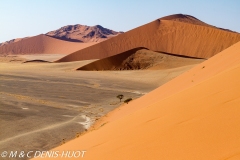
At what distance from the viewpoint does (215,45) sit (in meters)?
69.8

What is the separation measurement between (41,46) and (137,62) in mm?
90453

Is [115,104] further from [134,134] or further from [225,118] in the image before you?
[225,118]

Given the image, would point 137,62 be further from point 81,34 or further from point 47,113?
point 81,34

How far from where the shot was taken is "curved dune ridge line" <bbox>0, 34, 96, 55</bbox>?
133 m

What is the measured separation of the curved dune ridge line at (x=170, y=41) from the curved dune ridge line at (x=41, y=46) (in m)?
53.1

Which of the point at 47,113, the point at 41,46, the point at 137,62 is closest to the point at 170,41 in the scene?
the point at 137,62

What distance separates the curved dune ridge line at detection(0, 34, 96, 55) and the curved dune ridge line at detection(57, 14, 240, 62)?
53.1m

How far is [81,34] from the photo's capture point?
167625 mm

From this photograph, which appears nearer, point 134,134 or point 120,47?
point 134,134

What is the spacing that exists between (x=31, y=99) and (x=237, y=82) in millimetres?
17280

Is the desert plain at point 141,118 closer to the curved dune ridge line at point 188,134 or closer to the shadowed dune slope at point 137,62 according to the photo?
the curved dune ridge line at point 188,134

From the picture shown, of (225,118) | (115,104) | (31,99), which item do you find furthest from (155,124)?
(31,99)

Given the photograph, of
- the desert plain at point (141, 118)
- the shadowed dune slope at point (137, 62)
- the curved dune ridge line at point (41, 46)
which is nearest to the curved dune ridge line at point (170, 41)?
the shadowed dune slope at point (137, 62)

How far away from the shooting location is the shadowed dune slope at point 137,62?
53672mm
